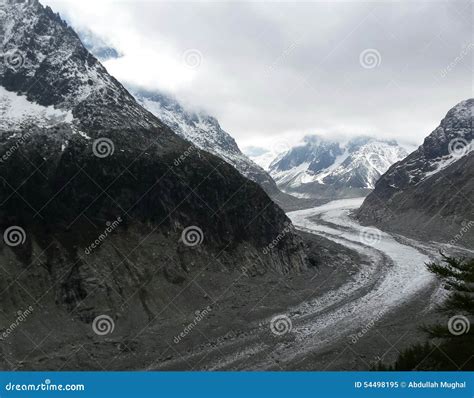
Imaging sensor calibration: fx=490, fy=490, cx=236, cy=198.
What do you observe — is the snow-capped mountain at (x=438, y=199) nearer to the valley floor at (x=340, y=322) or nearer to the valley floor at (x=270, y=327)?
the valley floor at (x=340, y=322)

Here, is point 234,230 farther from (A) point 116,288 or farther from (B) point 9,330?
(B) point 9,330

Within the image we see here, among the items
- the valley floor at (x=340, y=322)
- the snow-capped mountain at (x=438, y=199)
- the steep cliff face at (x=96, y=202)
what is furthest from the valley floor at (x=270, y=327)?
the snow-capped mountain at (x=438, y=199)

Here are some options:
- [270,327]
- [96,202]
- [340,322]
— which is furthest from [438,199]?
[96,202]

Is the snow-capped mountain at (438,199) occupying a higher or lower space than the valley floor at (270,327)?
higher

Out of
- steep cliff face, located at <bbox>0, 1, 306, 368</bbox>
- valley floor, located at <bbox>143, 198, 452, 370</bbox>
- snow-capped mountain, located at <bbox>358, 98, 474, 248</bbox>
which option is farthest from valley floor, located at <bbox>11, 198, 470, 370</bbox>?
snow-capped mountain, located at <bbox>358, 98, 474, 248</bbox>

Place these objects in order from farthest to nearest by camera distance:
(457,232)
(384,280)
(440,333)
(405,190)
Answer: (405,190), (457,232), (384,280), (440,333)

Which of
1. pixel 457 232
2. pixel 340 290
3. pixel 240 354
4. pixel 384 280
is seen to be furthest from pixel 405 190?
pixel 240 354
